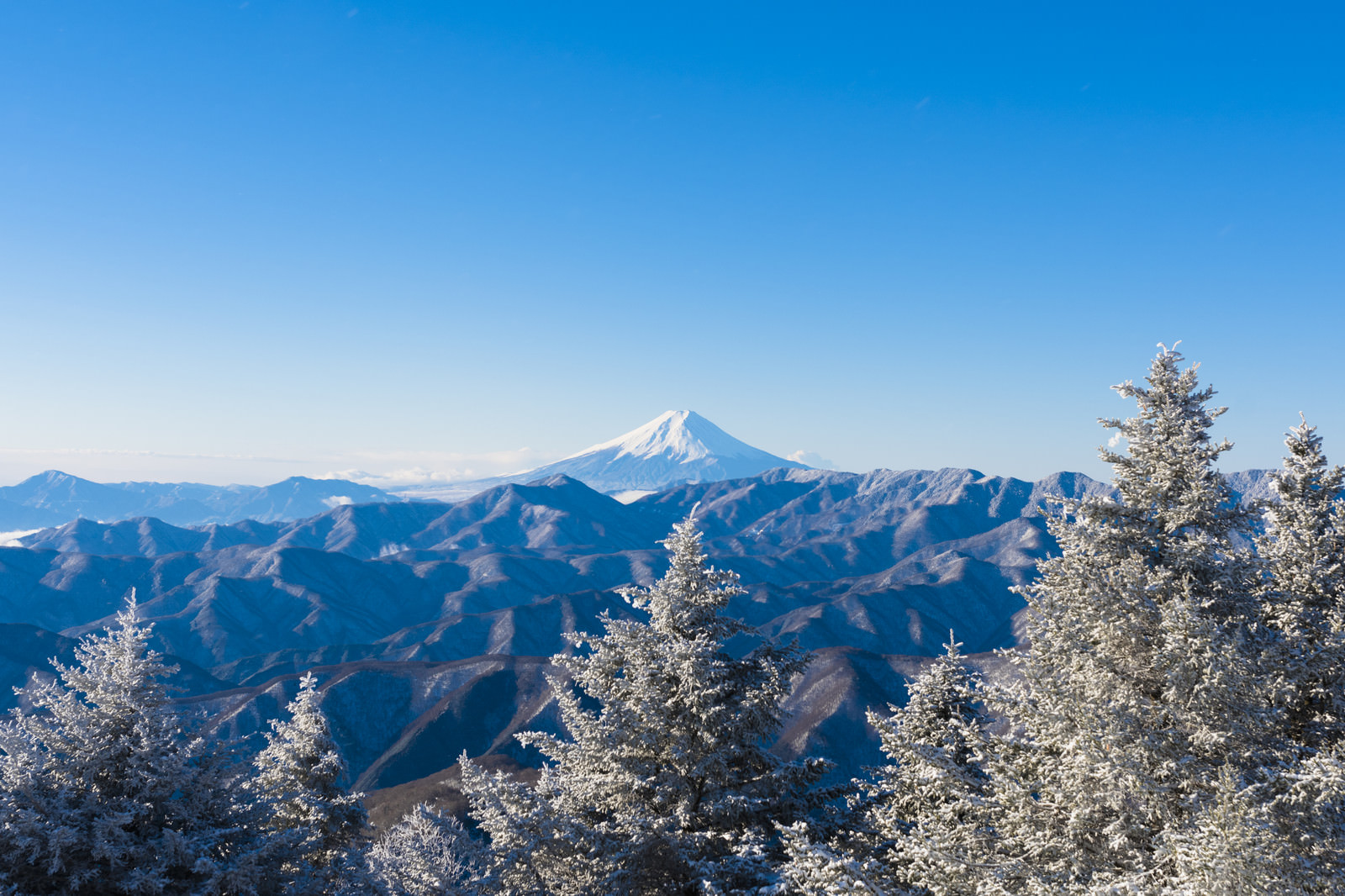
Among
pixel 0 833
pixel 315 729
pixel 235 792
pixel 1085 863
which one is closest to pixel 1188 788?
pixel 1085 863

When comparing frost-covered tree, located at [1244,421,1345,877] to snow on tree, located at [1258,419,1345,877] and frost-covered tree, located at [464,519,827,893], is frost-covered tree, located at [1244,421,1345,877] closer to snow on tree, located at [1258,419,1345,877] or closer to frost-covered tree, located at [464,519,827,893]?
snow on tree, located at [1258,419,1345,877]

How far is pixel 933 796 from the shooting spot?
15047 millimetres

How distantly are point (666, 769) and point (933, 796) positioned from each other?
5.94m

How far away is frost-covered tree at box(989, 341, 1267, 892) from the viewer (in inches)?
368

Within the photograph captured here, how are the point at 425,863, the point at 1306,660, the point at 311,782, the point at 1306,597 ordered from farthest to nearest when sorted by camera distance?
the point at 311,782 → the point at 425,863 → the point at 1306,597 → the point at 1306,660

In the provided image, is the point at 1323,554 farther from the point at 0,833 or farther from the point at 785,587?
the point at 785,587

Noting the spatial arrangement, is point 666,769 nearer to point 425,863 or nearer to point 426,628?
point 425,863

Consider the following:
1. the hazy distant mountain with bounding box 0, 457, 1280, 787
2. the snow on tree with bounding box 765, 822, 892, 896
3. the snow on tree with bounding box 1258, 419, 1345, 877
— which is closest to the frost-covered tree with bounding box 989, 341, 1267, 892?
the snow on tree with bounding box 1258, 419, 1345, 877

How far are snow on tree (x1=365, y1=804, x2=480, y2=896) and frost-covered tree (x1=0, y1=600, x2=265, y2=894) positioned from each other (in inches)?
131

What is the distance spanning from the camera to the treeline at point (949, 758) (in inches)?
368

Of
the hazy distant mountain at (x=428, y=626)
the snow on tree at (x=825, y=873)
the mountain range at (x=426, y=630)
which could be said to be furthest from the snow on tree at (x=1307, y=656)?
the hazy distant mountain at (x=428, y=626)

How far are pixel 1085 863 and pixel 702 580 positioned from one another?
9227mm

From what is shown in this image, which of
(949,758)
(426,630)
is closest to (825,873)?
(949,758)

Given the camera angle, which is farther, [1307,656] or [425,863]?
[425,863]
